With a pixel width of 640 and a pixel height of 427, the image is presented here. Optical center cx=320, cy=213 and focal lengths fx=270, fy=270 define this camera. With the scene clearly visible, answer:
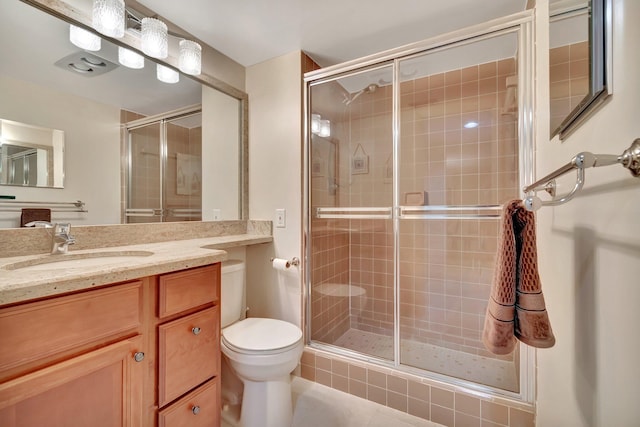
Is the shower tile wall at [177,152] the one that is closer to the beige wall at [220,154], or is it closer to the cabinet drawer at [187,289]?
the beige wall at [220,154]

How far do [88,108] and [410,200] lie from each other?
6.07ft

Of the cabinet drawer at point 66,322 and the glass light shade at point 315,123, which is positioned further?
the glass light shade at point 315,123

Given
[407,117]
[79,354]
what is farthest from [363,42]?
[79,354]

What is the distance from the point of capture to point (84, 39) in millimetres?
1229

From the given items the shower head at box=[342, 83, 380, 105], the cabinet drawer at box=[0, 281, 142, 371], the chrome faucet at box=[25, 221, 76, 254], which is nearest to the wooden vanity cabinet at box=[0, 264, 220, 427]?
the cabinet drawer at box=[0, 281, 142, 371]

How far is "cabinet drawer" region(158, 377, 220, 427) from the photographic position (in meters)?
0.97

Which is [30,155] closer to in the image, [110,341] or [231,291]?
[110,341]

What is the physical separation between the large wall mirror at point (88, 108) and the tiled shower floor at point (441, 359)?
1384 mm

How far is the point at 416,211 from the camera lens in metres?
1.68

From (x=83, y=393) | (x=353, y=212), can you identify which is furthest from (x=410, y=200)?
(x=83, y=393)

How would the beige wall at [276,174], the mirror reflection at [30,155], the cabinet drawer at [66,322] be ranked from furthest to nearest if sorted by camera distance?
1. the beige wall at [276,174]
2. the mirror reflection at [30,155]
3. the cabinet drawer at [66,322]

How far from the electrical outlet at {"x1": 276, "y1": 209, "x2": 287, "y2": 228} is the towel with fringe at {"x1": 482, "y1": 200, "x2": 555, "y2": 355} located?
1.31m

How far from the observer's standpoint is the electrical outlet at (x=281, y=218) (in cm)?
185

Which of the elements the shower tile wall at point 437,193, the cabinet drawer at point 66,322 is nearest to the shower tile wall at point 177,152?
the cabinet drawer at point 66,322
